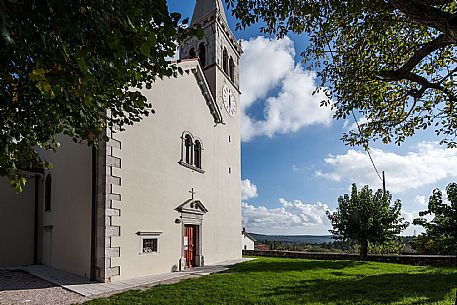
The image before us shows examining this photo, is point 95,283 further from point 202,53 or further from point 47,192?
point 202,53

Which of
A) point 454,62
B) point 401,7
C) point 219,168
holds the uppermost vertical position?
point 454,62

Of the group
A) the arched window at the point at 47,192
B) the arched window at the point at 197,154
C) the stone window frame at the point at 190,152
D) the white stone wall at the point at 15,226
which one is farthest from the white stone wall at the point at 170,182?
the white stone wall at the point at 15,226

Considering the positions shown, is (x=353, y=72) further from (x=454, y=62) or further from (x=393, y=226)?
(x=393, y=226)

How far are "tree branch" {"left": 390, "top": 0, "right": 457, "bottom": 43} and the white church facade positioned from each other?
22.7 feet

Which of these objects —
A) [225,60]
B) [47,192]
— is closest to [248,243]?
[225,60]

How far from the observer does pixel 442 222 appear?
12617 mm

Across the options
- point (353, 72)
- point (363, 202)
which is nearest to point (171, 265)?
point (353, 72)

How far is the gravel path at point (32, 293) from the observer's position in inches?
308

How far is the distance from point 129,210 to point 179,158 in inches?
133

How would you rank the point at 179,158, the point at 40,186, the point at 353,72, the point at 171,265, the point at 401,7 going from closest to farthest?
the point at 401,7, the point at 353,72, the point at 171,265, the point at 179,158, the point at 40,186

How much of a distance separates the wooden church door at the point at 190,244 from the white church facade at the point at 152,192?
0.04m

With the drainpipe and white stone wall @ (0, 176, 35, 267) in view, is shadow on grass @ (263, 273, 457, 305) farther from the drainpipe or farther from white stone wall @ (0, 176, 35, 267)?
white stone wall @ (0, 176, 35, 267)

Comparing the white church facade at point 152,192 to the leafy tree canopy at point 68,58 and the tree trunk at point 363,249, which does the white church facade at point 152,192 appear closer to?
the leafy tree canopy at point 68,58

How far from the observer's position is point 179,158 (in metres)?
13.6
